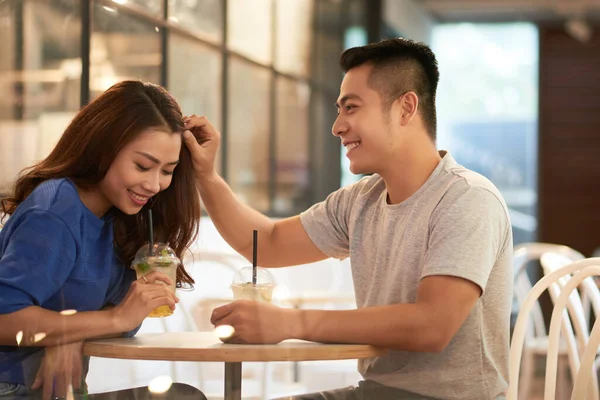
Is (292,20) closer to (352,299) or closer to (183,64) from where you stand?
(183,64)

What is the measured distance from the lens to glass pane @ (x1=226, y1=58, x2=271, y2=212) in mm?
2434

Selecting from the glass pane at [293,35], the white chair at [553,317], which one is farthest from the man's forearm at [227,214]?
the glass pane at [293,35]

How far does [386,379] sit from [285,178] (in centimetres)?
212

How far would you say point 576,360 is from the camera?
150 cm

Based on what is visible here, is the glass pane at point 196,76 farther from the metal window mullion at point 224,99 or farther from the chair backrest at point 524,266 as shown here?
the chair backrest at point 524,266

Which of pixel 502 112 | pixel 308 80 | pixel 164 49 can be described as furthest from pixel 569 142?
pixel 164 49

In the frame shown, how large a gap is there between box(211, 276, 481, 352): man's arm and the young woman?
0.33ft

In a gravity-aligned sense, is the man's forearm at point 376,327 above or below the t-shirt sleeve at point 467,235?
below

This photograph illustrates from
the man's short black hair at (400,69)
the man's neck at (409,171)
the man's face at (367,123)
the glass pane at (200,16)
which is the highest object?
the glass pane at (200,16)

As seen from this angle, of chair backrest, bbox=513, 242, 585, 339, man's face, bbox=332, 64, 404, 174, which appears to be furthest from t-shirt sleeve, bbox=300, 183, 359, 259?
chair backrest, bbox=513, 242, 585, 339

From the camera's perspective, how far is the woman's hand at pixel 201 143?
1254 mm

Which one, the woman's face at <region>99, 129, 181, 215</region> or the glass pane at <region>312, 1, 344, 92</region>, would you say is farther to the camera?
the glass pane at <region>312, 1, 344, 92</region>

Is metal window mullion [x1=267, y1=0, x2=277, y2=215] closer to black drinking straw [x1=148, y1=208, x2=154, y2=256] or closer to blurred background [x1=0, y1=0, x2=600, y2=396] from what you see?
blurred background [x1=0, y1=0, x2=600, y2=396]

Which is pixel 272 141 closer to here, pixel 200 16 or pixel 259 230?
pixel 200 16
